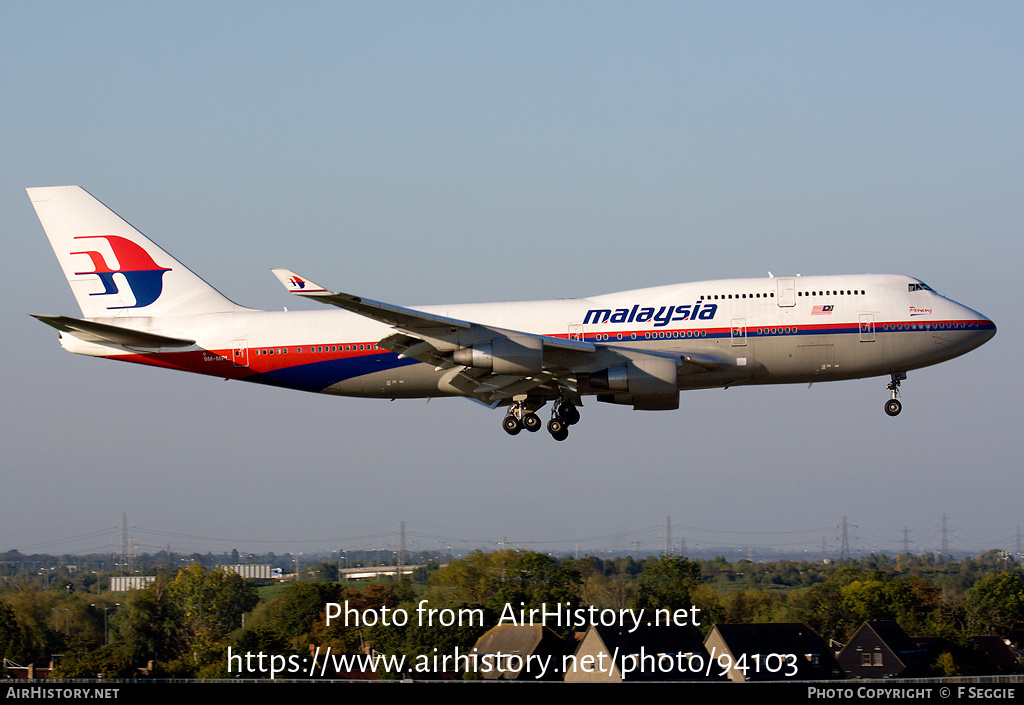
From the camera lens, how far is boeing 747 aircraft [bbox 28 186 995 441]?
38938 mm

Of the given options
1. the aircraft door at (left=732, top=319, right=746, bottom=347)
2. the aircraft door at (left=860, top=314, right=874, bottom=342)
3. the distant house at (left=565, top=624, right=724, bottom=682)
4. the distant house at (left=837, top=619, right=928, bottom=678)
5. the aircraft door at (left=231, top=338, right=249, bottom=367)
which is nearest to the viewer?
the aircraft door at (left=732, top=319, right=746, bottom=347)

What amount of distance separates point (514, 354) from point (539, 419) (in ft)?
17.5

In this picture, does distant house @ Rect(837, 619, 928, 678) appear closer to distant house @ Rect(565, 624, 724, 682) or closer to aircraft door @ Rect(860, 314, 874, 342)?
distant house @ Rect(565, 624, 724, 682)

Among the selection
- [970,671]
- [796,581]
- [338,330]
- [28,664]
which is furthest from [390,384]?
[796,581]

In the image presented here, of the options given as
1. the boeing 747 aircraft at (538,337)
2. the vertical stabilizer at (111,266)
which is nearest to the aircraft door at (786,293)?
the boeing 747 aircraft at (538,337)

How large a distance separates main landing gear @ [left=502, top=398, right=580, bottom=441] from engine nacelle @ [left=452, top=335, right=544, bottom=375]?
4.41m

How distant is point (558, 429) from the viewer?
42.6 meters

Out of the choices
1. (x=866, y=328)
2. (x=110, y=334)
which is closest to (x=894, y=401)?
(x=866, y=328)

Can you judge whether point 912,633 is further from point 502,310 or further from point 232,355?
point 232,355

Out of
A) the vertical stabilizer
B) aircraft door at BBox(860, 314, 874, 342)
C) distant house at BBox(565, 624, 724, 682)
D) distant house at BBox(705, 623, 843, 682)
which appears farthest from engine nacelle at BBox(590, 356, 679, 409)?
distant house at BBox(705, 623, 843, 682)

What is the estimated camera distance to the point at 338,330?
140 ft
